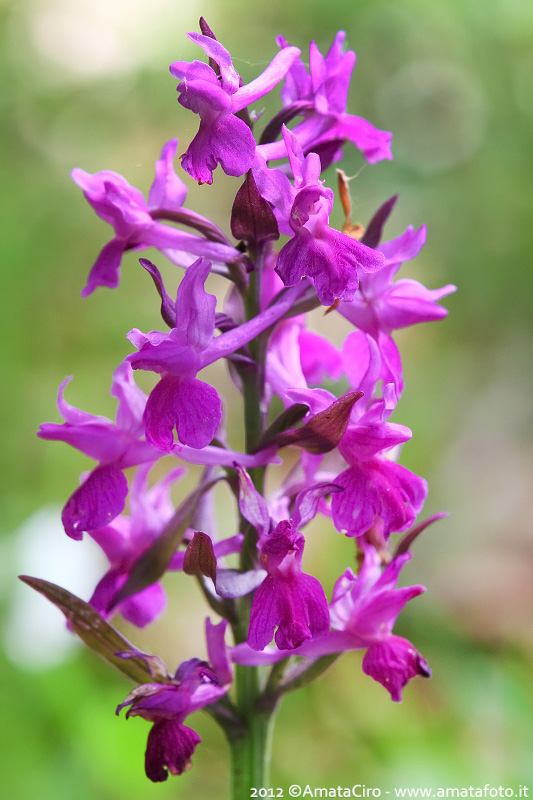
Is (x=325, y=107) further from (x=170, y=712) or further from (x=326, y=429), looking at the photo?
(x=170, y=712)

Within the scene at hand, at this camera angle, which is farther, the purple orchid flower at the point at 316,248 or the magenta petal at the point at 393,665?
the magenta petal at the point at 393,665

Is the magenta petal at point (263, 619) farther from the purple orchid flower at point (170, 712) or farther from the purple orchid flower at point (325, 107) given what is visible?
the purple orchid flower at point (325, 107)

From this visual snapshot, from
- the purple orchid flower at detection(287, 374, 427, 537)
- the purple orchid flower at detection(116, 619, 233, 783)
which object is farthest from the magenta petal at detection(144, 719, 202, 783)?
the purple orchid flower at detection(287, 374, 427, 537)

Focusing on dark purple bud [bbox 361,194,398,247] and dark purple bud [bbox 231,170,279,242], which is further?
dark purple bud [bbox 361,194,398,247]

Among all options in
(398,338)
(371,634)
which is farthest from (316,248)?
(398,338)

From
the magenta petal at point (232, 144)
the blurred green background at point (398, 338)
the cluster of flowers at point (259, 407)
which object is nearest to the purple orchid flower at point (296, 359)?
the cluster of flowers at point (259, 407)

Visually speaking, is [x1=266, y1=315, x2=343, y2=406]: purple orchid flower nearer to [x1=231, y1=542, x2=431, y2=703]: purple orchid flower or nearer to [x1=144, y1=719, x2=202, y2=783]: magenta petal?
[x1=231, y1=542, x2=431, y2=703]: purple orchid flower

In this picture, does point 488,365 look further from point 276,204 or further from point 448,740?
point 276,204
